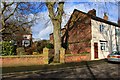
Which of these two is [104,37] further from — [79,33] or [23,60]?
[23,60]

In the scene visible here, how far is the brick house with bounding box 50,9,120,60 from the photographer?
92.2ft

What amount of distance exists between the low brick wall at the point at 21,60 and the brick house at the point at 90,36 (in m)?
9.45

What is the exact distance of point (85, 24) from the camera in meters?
29.4

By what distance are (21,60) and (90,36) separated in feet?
41.6

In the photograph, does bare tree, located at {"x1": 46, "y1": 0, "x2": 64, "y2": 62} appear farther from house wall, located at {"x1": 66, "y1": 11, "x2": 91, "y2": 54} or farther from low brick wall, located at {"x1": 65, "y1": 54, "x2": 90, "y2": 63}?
house wall, located at {"x1": 66, "y1": 11, "x2": 91, "y2": 54}

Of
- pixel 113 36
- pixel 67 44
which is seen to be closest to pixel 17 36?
pixel 67 44

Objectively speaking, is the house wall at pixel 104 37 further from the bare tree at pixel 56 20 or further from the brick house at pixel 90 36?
the bare tree at pixel 56 20

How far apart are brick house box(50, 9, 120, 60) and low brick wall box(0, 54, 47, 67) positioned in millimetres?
9453

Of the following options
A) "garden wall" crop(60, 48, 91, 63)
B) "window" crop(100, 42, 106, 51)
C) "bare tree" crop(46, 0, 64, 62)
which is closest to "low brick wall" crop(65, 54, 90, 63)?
"garden wall" crop(60, 48, 91, 63)

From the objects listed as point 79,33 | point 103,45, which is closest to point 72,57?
point 79,33

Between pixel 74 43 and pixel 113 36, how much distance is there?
697cm

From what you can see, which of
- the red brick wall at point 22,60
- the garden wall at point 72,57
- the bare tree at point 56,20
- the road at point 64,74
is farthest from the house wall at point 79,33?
the road at point 64,74

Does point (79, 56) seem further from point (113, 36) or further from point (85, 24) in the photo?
point (113, 36)

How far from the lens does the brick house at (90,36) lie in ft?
92.2
